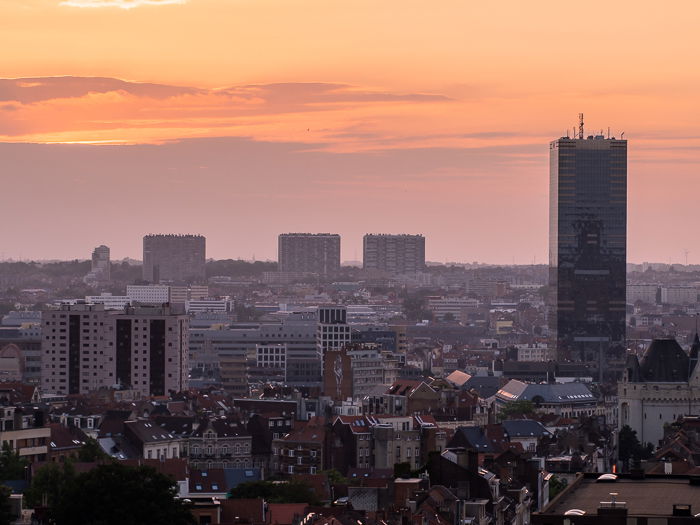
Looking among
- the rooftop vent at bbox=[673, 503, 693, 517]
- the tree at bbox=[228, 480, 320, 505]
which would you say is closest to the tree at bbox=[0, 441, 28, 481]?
the tree at bbox=[228, 480, 320, 505]

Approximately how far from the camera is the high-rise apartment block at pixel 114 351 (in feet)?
518

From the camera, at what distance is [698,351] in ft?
463

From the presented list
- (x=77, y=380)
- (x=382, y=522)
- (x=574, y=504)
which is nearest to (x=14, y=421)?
(x=382, y=522)

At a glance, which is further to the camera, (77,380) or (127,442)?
(77,380)

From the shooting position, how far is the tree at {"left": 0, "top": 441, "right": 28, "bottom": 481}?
75.1m

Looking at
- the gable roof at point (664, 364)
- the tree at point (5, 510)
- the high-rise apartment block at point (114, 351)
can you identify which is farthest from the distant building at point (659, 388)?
the tree at point (5, 510)

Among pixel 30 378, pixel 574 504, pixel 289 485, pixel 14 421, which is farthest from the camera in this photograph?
pixel 30 378

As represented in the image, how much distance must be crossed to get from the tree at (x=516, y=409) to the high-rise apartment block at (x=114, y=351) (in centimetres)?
2300

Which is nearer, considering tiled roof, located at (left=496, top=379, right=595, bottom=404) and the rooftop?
the rooftop

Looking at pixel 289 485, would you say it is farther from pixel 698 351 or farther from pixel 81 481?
pixel 698 351

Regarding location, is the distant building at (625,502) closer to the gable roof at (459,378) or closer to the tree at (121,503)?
the tree at (121,503)

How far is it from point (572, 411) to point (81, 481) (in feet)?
346

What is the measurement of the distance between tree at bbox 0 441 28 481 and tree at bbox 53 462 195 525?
21.0 m

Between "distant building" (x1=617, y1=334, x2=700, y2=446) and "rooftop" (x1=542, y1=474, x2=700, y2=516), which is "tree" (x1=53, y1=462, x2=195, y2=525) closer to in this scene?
"rooftop" (x1=542, y1=474, x2=700, y2=516)
